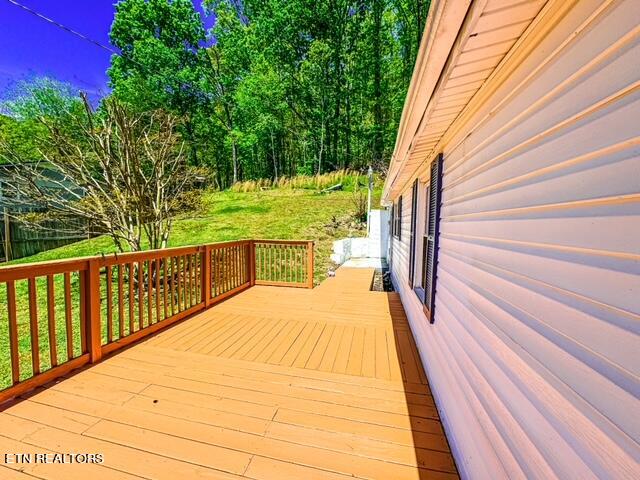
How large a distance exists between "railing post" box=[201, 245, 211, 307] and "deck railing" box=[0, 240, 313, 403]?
1 cm

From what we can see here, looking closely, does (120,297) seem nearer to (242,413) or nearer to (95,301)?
(95,301)

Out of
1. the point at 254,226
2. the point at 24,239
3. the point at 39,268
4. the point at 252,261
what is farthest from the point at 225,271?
the point at 24,239

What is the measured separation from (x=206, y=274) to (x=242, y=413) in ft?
9.09

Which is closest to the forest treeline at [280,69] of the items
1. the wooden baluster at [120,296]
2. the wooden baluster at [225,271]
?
the wooden baluster at [225,271]

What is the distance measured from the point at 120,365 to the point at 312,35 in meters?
24.0

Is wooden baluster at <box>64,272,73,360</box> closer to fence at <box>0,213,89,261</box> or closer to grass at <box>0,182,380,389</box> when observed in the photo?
grass at <box>0,182,380,389</box>

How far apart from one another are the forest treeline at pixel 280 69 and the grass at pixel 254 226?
722 centimetres

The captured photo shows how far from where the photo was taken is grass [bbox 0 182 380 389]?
690 cm

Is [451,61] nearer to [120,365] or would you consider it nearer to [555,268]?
[555,268]

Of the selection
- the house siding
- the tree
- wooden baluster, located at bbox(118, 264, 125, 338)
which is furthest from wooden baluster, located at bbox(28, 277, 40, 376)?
the tree

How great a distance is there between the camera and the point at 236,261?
555 centimetres

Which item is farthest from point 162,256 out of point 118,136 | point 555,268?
point 555,268

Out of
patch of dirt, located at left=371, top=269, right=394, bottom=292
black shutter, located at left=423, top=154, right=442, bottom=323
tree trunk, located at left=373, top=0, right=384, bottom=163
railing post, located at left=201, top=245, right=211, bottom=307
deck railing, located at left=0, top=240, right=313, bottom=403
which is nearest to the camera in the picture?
deck railing, located at left=0, top=240, right=313, bottom=403

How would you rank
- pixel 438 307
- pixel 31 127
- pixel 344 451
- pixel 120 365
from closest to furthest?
pixel 344 451, pixel 438 307, pixel 120 365, pixel 31 127
